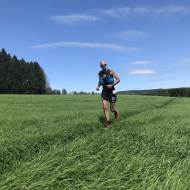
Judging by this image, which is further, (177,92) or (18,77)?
(177,92)

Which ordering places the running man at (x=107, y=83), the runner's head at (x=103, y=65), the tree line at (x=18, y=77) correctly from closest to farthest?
the runner's head at (x=103, y=65)
the running man at (x=107, y=83)
the tree line at (x=18, y=77)

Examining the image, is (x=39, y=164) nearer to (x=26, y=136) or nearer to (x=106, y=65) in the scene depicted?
(x=26, y=136)

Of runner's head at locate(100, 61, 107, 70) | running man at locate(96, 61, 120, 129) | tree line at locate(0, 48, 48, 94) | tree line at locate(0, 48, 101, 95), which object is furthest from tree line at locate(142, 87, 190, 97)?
runner's head at locate(100, 61, 107, 70)

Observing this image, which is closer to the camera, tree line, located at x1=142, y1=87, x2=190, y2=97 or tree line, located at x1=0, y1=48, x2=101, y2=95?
tree line, located at x1=0, y1=48, x2=101, y2=95

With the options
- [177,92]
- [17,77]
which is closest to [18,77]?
[17,77]

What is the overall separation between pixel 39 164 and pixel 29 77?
2926 inches

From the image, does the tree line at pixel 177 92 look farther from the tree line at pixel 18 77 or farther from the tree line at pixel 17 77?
the tree line at pixel 17 77

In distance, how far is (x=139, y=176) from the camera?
220 centimetres

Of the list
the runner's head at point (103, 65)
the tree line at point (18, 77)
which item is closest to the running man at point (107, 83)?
the runner's head at point (103, 65)

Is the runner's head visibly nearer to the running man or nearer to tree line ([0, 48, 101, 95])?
the running man

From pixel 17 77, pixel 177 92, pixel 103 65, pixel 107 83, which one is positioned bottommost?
pixel 107 83

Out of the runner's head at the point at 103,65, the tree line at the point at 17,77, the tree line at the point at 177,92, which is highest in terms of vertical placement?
the tree line at the point at 17,77

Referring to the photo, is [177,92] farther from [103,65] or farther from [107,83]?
[103,65]

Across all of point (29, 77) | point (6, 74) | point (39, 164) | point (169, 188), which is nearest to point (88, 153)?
point (39, 164)
